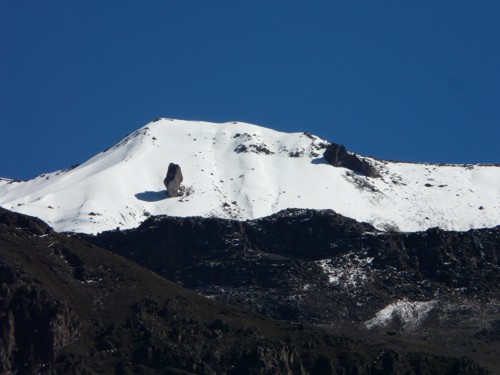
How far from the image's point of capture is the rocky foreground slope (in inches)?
4852

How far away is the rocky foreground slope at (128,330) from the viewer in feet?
404

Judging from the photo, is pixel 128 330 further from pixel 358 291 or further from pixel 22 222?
pixel 358 291

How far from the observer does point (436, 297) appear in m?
187

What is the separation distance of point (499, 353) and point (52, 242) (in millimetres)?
52435

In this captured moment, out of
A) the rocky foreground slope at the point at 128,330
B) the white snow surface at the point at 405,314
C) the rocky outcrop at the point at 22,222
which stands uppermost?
the rocky outcrop at the point at 22,222

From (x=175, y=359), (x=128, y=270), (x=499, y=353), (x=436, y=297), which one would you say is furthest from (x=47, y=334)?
(x=436, y=297)

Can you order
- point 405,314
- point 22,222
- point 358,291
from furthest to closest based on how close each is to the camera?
point 358,291 < point 405,314 < point 22,222

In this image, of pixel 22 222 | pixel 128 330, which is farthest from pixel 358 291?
pixel 128 330

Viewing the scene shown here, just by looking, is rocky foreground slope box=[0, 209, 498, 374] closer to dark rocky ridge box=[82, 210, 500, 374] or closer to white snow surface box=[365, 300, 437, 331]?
dark rocky ridge box=[82, 210, 500, 374]

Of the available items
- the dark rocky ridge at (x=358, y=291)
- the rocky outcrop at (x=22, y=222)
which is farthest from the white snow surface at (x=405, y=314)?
the rocky outcrop at (x=22, y=222)

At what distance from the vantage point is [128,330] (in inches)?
5108

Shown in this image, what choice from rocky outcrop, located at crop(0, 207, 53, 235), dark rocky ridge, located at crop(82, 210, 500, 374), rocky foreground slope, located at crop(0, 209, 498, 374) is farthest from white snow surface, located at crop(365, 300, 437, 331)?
rocky outcrop, located at crop(0, 207, 53, 235)

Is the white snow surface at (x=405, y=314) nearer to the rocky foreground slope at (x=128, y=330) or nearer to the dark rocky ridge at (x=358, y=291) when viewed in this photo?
the dark rocky ridge at (x=358, y=291)

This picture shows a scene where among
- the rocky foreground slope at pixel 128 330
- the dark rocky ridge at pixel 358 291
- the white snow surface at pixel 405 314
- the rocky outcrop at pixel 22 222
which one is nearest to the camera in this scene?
the rocky foreground slope at pixel 128 330
